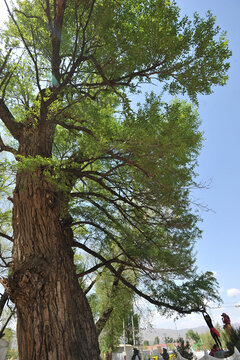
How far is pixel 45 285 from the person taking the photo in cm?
337

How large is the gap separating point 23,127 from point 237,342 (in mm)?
6785

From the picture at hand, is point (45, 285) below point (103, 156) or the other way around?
below

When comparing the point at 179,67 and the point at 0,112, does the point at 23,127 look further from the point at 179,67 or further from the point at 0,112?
the point at 179,67

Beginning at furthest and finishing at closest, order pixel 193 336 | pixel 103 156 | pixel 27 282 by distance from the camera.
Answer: pixel 193 336 < pixel 103 156 < pixel 27 282

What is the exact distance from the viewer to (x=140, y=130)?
3277mm

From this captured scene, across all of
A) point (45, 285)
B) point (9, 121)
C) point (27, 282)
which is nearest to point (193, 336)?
point (45, 285)

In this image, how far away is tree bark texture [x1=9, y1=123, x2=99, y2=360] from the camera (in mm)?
3098

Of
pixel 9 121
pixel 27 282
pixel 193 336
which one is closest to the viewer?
pixel 27 282

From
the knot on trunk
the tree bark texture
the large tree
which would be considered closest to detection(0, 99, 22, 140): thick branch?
the large tree

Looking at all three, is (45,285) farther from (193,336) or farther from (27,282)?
(193,336)

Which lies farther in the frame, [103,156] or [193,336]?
[193,336]

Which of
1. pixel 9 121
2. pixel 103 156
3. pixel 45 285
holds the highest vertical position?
pixel 9 121

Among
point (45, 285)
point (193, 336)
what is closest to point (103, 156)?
point (45, 285)

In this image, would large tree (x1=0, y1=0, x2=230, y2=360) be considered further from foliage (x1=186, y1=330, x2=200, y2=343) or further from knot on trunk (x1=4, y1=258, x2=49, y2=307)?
foliage (x1=186, y1=330, x2=200, y2=343)
